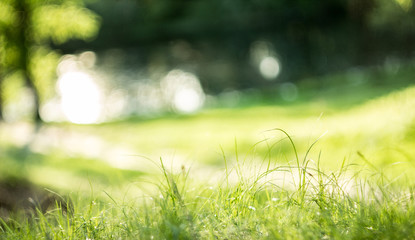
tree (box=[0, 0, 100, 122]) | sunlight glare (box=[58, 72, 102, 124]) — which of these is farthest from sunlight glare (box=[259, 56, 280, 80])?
tree (box=[0, 0, 100, 122])

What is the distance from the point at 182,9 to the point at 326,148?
125ft

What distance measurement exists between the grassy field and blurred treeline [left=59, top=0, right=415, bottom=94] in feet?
18.2

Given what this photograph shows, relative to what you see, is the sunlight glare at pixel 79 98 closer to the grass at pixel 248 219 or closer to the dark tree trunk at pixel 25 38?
the dark tree trunk at pixel 25 38

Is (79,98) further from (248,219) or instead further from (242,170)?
(248,219)

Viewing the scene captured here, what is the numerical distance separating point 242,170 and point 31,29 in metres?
14.2

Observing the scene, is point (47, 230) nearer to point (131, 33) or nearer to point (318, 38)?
point (318, 38)

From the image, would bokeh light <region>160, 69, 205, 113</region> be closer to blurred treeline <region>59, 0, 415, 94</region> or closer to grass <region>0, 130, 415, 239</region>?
blurred treeline <region>59, 0, 415, 94</region>

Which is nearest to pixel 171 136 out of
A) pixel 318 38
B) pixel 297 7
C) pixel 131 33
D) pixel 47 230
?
pixel 47 230

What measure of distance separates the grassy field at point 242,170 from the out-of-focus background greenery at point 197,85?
10cm

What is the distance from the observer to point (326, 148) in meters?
9.68

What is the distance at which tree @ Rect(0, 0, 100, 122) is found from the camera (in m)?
14.8

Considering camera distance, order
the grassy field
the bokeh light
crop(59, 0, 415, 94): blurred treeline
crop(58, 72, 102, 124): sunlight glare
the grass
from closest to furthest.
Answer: the grass, the grassy field, crop(58, 72, 102, 124): sunlight glare, the bokeh light, crop(59, 0, 415, 94): blurred treeline

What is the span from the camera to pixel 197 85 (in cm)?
2972

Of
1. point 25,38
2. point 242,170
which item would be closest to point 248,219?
point 242,170
